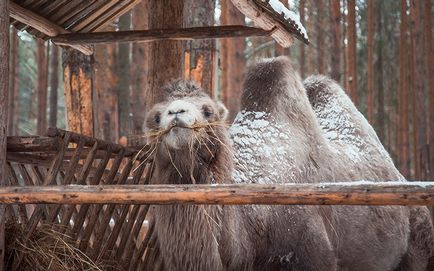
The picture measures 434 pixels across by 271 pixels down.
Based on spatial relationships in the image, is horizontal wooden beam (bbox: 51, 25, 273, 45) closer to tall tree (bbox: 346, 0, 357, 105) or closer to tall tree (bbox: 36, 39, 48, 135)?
tall tree (bbox: 346, 0, 357, 105)

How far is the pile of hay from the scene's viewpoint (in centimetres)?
583

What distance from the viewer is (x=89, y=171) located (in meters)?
7.03

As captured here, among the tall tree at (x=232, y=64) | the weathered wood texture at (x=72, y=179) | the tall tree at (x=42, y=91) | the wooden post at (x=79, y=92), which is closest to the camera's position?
the weathered wood texture at (x=72, y=179)

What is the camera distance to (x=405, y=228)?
340 inches

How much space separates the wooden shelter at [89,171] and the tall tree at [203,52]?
2.11m

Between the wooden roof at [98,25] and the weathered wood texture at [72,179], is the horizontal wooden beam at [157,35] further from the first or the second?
the weathered wood texture at [72,179]

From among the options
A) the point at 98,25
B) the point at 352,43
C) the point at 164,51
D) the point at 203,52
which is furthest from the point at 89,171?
the point at 352,43

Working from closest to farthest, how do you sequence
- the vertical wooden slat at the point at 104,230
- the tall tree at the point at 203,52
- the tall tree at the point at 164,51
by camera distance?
the vertical wooden slat at the point at 104,230
the tall tree at the point at 164,51
the tall tree at the point at 203,52

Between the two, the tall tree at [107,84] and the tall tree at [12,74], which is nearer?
the tall tree at [107,84]

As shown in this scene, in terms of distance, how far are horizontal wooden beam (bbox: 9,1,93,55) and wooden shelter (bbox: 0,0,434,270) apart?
10mm

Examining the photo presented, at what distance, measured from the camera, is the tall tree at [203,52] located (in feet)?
35.6

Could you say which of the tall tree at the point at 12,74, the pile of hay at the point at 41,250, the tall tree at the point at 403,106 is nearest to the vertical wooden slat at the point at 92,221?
the pile of hay at the point at 41,250

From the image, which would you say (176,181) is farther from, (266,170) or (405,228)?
(405,228)

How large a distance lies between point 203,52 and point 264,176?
4672 mm
